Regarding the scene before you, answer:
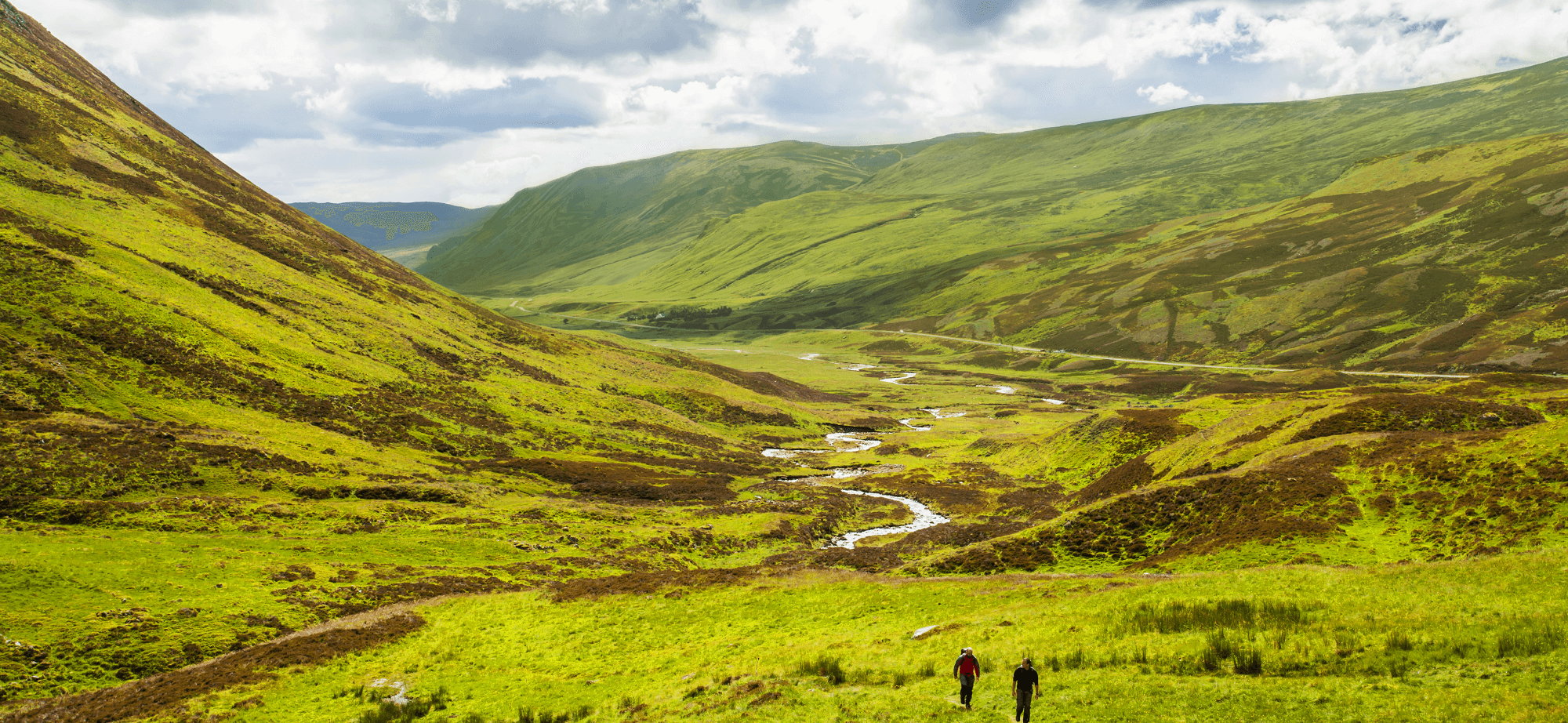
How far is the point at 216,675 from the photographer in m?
34.8

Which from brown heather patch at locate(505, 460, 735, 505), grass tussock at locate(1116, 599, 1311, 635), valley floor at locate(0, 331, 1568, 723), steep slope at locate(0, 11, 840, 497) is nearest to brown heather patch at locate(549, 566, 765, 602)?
valley floor at locate(0, 331, 1568, 723)

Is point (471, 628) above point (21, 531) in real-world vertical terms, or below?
below

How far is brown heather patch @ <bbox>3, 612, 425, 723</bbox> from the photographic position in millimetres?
30672

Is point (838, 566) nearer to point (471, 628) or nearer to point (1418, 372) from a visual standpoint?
point (471, 628)

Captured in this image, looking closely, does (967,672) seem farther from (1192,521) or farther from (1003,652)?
(1192,521)

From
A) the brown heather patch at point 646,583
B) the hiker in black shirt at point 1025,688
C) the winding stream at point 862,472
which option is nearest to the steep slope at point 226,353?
the winding stream at point 862,472

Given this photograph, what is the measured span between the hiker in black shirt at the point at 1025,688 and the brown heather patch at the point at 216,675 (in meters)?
33.6

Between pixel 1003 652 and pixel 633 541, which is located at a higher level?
pixel 1003 652

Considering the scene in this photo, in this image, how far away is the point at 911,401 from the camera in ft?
652

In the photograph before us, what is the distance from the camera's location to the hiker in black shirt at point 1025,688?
23.7 meters

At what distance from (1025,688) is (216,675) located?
3554cm

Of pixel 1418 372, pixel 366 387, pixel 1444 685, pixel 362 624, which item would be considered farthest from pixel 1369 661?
pixel 1418 372

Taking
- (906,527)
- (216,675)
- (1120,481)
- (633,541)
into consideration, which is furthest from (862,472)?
(216,675)

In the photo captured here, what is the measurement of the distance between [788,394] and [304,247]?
105303 millimetres
